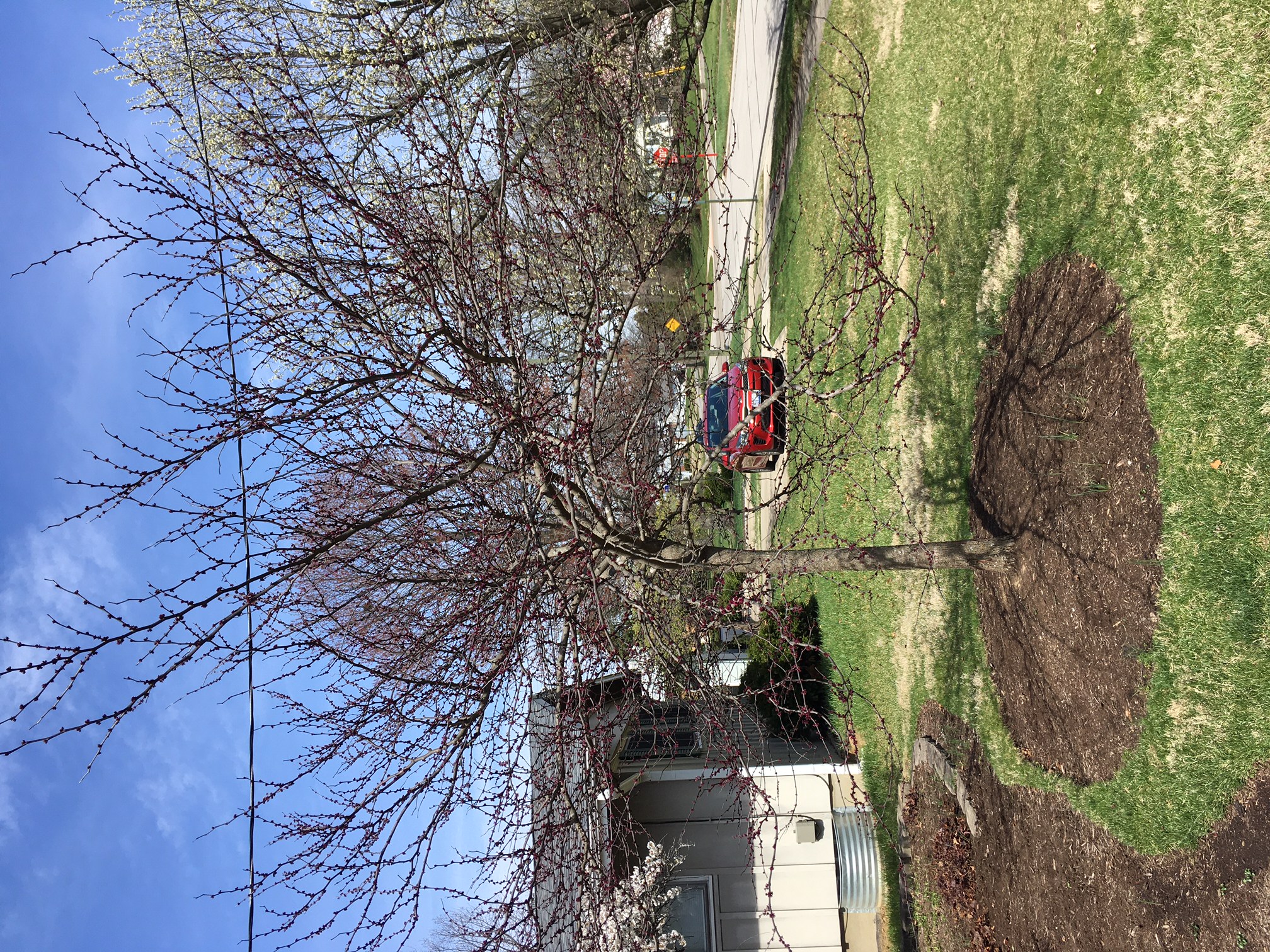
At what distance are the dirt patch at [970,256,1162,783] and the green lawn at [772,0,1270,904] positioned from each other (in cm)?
15

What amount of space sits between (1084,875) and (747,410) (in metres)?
4.81

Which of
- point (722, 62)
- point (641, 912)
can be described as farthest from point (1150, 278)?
point (722, 62)

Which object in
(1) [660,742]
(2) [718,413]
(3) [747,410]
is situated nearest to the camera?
(3) [747,410]

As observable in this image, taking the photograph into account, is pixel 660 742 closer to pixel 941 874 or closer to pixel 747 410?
pixel 941 874

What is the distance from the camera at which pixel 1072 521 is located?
511 centimetres

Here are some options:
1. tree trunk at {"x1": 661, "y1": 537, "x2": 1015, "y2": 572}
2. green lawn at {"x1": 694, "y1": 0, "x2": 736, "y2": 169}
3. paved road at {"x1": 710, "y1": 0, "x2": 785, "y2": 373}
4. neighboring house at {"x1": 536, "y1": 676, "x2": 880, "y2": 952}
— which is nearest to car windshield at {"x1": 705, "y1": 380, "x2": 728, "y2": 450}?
paved road at {"x1": 710, "y1": 0, "x2": 785, "y2": 373}

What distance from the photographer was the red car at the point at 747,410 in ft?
26.8

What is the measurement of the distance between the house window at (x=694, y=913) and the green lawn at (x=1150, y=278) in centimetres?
434

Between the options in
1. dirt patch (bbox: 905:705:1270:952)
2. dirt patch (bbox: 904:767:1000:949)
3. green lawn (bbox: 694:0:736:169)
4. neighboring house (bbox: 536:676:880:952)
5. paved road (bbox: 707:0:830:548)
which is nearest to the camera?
dirt patch (bbox: 905:705:1270:952)

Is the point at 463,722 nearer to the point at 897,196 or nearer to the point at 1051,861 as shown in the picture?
the point at 1051,861

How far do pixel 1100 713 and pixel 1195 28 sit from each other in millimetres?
4220

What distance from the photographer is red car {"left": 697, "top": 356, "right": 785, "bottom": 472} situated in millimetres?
8165

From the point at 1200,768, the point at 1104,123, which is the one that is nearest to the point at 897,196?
the point at 1104,123

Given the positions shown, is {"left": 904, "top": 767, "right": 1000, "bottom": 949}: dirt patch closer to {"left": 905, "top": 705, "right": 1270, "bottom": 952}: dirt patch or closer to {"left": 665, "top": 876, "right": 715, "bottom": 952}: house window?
{"left": 905, "top": 705, "right": 1270, "bottom": 952}: dirt patch
